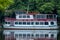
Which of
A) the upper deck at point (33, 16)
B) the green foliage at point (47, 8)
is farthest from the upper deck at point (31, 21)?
the green foliage at point (47, 8)

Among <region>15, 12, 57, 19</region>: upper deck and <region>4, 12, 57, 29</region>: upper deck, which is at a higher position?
<region>15, 12, 57, 19</region>: upper deck

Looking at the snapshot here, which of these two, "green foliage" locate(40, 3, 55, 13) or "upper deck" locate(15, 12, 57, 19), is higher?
"green foliage" locate(40, 3, 55, 13)

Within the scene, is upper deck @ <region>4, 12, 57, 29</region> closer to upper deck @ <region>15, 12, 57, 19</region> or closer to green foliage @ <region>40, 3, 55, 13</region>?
upper deck @ <region>15, 12, 57, 19</region>

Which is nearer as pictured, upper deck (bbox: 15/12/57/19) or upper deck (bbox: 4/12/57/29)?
upper deck (bbox: 4/12/57/29)

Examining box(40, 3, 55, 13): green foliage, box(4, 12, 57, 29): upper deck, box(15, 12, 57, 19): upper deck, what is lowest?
box(4, 12, 57, 29): upper deck

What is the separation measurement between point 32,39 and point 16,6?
11.2 m

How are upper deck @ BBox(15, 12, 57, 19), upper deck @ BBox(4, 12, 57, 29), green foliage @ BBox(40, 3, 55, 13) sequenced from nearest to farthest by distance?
upper deck @ BBox(4, 12, 57, 29) → upper deck @ BBox(15, 12, 57, 19) → green foliage @ BBox(40, 3, 55, 13)

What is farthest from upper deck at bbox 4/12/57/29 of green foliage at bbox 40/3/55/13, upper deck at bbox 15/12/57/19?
green foliage at bbox 40/3/55/13

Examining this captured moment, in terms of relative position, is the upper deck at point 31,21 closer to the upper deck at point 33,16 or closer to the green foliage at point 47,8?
the upper deck at point 33,16

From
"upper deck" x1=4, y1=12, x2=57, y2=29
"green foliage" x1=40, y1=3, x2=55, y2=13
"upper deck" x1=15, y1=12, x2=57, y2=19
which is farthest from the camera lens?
"green foliage" x1=40, y1=3, x2=55, y2=13

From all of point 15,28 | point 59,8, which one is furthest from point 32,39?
point 59,8

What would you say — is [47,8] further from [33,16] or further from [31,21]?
[31,21]

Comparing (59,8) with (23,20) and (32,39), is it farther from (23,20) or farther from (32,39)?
(32,39)

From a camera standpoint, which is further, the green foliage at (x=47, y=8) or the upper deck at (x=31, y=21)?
the green foliage at (x=47, y=8)
